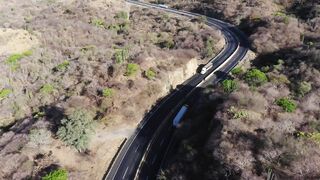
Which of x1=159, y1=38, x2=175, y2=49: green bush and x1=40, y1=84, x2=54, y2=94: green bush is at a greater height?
x1=159, y1=38, x2=175, y2=49: green bush

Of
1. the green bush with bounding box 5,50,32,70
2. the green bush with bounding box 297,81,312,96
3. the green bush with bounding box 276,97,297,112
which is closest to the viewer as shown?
the green bush with bounding box 276,97,297,112

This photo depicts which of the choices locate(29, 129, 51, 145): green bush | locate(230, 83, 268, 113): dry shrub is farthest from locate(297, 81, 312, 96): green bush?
locate(29, 129, 51, 145): green bush

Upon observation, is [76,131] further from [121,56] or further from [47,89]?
[121,56]

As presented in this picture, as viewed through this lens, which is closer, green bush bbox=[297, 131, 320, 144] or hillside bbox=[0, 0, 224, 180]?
green bush bbox=[297, 131, 320, 144]

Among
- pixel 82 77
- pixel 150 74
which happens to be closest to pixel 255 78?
pixel 150 74

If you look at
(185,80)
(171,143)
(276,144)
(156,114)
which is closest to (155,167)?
(171,143)

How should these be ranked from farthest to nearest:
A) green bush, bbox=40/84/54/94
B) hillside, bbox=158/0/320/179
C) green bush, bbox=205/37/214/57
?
green bush, bbox=205/37/214/57 < green bush, bbox=40/84/54/94 < hillside, bbox=158/0/320/179

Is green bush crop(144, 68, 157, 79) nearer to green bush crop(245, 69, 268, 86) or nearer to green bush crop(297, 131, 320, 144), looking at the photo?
green bush crop(245, 69, 268, 86)

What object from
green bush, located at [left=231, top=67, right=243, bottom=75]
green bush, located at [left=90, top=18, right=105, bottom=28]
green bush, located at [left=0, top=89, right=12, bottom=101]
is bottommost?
green bush, located at [left=0, top=89, right=12, bottom=101]
